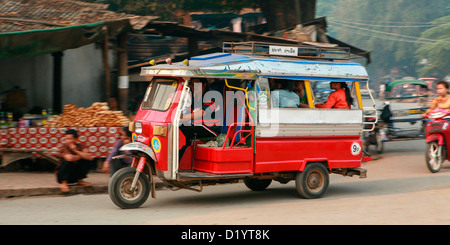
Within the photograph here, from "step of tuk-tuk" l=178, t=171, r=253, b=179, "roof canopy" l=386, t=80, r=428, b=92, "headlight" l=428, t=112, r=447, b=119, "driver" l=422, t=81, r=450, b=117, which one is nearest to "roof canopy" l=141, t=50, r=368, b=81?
"step of tuk-tuk" l=178, t=171, r=253, b=179

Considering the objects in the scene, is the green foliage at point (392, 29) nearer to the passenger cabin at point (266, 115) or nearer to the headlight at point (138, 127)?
the passenger cabin at point (266, 115)

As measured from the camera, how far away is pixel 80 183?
9797 millimetres

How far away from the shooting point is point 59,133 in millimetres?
11344

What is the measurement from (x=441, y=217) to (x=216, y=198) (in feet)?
12.2

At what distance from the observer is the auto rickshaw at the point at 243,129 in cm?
802

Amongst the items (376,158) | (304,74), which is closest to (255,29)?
(376,158)

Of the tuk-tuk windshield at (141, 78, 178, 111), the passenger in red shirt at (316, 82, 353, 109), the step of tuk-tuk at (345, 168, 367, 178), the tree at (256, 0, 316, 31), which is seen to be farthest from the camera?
the tree at (256, 0, 316, 31)

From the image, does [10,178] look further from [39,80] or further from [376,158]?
[376,158]

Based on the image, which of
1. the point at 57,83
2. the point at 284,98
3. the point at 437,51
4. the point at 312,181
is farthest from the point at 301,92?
the point at 437,51

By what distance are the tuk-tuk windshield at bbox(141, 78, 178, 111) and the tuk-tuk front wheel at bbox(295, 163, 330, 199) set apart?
8.40 ft

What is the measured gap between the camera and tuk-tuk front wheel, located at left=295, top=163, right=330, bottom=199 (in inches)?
358

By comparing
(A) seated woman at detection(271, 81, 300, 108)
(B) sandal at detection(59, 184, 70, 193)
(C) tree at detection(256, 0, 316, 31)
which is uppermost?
(C) tree at detection(256, 0, 316, 31)

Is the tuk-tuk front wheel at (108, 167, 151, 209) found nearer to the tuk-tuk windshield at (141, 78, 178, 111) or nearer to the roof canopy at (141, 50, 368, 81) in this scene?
the tuk-tuk windshield at (141, 78, 178, 111)
